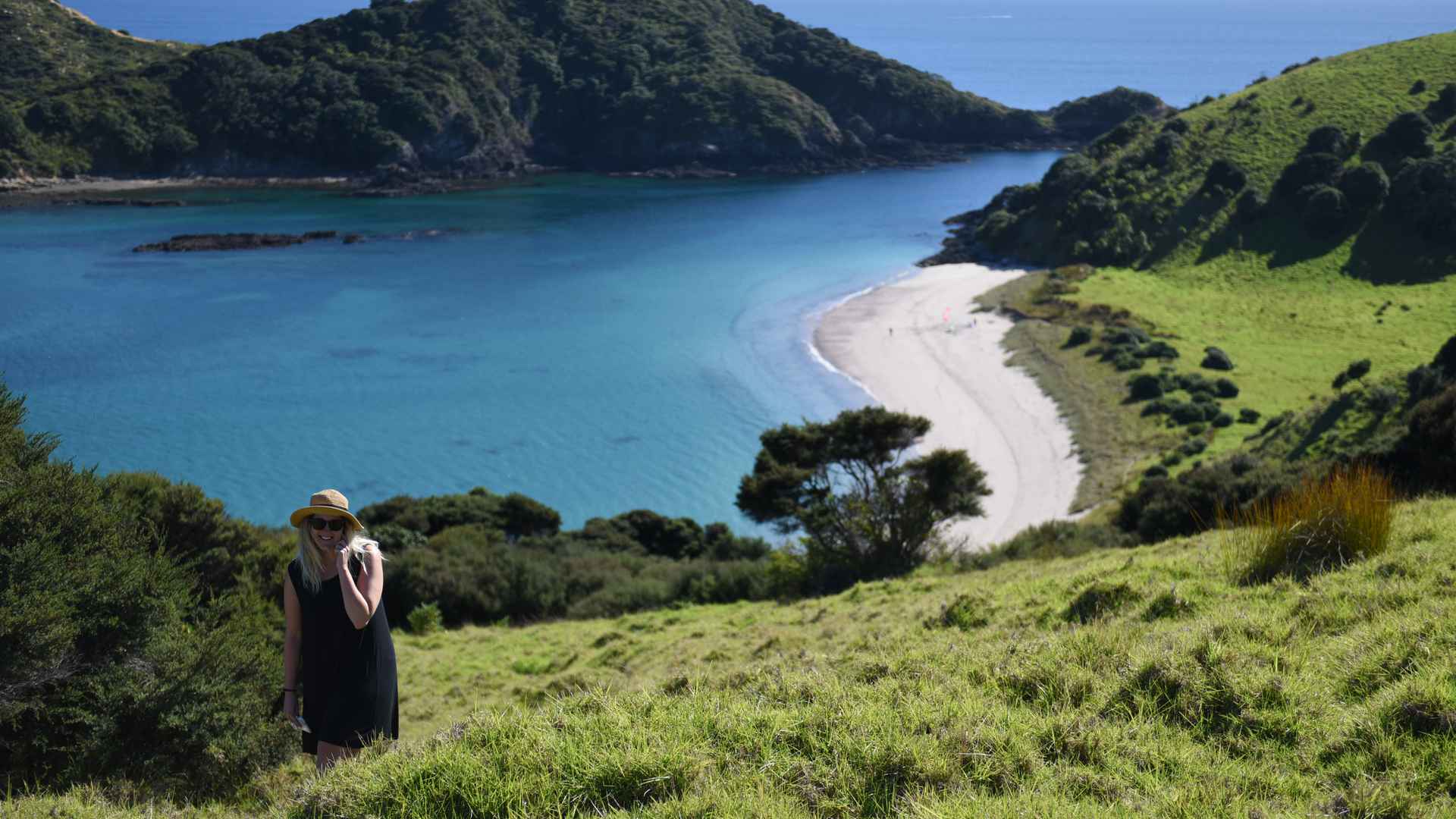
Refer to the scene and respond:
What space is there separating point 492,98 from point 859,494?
113 meters

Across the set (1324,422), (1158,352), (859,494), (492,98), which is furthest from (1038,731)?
(492,98)

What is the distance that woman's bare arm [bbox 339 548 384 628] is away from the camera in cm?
452

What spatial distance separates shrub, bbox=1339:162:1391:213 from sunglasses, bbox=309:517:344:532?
67.7 metres

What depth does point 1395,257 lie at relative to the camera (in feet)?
171

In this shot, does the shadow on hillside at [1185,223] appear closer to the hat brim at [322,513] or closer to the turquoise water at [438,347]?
the turquoise water at [438,347]

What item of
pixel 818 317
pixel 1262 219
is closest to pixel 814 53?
pixel 1262 219

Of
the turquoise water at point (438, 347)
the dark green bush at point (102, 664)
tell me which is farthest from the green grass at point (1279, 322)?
the dark green bush at point (102, 664)

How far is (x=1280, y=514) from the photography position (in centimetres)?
739

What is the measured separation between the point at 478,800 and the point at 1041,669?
128 inches

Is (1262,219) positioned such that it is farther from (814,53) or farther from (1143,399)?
(814,53)

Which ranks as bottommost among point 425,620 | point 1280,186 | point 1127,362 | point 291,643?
point 425,620

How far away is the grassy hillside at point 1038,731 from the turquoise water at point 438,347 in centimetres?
2302

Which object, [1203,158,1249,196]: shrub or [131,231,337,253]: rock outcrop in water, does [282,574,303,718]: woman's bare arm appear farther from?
[131,231,337,253]: rock outcrop in water

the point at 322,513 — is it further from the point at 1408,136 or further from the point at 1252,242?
the point at 1408,136
